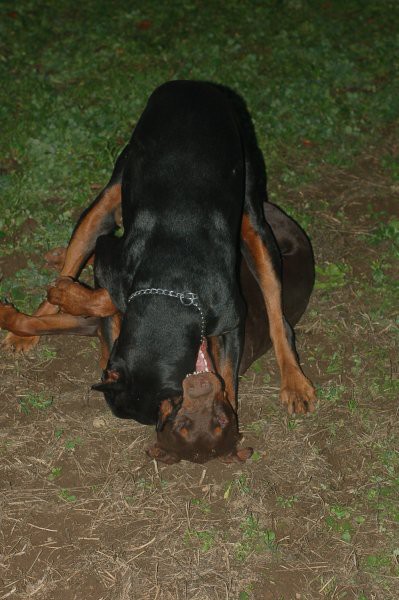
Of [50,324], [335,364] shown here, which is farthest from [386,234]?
[50,324]

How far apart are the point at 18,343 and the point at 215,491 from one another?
172 cm

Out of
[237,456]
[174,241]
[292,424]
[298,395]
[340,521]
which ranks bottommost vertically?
[340,521]

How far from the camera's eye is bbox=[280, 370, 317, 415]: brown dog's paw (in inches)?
210

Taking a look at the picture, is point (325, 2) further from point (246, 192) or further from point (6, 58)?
point (246, 192)

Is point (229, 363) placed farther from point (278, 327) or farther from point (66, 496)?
point (66, 496)

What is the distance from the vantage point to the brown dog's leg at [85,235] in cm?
560


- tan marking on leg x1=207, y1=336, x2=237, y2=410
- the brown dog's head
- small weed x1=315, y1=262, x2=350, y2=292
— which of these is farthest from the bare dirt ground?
the brown dog's head

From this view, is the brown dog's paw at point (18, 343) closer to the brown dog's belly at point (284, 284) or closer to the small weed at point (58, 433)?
the small weed at point (58, 433)

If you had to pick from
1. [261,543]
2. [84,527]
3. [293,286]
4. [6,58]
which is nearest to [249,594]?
[261,543]

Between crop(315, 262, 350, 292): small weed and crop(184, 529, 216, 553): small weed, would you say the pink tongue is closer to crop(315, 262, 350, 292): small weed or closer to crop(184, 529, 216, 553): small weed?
crop(184, 529, 216, 553): small weed

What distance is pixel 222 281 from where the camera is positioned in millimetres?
4824

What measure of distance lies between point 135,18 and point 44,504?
573 cm

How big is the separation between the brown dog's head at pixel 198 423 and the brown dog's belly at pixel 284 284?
1104 mm

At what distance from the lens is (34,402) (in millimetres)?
5328
